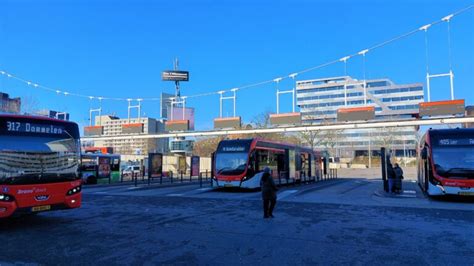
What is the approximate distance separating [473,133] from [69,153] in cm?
1614

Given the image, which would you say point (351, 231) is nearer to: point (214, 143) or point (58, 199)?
point (58, 199)

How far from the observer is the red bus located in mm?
9242

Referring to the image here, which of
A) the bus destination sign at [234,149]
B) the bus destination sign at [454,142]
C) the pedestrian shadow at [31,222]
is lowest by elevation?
the pedestrian shadow at [31,222]

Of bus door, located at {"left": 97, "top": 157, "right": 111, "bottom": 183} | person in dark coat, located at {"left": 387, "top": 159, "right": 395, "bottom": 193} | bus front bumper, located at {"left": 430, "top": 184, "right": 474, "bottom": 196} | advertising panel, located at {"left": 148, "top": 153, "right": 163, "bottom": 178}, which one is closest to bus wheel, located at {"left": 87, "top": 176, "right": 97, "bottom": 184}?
bus door, located at {"left": 97, "top": 157, "right": 111, "bottom": 183}

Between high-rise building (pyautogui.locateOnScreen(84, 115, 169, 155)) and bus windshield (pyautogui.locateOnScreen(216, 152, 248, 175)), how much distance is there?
129 feet

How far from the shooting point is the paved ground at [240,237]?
6.89 m

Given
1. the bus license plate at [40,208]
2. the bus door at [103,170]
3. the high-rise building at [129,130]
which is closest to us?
the bus license plate at [40,208]

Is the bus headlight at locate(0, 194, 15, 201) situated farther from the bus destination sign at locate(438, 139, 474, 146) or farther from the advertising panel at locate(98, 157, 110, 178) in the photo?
the advertising panel at locate(98, 157, 110, 178)

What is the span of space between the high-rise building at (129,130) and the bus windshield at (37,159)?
50.6 m

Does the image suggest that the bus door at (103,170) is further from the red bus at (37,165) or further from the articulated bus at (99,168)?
the red bus at (37,165)

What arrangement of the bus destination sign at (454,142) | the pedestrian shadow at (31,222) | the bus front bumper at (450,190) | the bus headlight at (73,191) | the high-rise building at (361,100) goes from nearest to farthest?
the pedestrian shadow at (31,222), the bus headlight at (73,191), the bus front bumper at (450,190), the bus destination sign at (454,142), the high-rise building at (361,100)

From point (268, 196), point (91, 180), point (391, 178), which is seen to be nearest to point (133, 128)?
point (91, 180)

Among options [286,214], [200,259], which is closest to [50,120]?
[200,259]

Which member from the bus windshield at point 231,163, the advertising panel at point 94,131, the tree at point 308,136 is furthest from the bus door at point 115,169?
the tree at point 308,136
